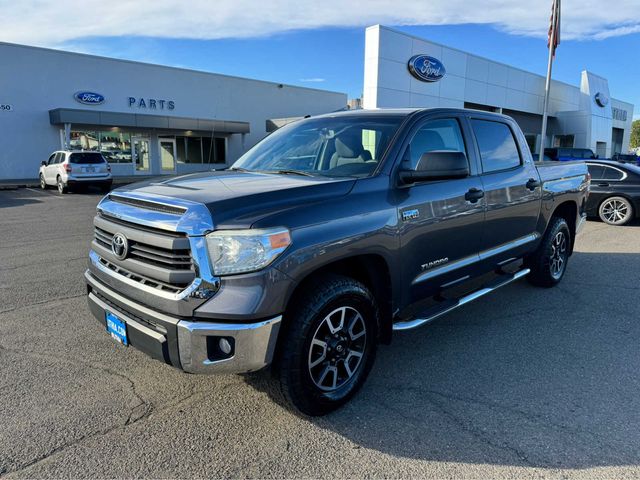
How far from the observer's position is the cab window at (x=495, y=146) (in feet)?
14.5

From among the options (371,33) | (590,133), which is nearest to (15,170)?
(371,33)

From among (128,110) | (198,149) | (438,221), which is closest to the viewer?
(438,221)

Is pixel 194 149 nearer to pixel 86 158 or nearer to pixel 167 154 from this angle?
pixel 167 154

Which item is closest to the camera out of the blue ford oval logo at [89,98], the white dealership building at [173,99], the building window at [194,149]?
the white dealership building at [173,99]

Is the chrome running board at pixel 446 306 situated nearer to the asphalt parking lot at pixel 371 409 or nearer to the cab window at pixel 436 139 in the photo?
the asphalt parking lot at pixel 371 409

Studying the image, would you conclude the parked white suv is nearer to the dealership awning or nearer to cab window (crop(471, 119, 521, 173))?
the dealership awning

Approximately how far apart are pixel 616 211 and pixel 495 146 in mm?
8268

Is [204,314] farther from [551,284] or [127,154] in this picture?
[127,154]

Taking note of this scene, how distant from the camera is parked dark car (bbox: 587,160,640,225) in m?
10.8

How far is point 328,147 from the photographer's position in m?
3.89

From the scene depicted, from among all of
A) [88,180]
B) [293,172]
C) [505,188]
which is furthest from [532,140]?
[293,172]

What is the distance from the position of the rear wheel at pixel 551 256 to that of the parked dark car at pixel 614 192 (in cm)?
622

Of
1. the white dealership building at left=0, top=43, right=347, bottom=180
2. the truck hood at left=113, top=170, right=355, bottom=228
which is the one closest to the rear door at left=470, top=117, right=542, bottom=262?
the truck hood at left=113, top=170, right=355, bottom=228

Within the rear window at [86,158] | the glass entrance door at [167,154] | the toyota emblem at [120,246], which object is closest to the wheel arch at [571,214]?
the toyota emblem at [120,246]
